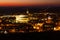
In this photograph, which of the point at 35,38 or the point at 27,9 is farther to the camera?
the point at 27,9

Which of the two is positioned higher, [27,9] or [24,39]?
[27,9]

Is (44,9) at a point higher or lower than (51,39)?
higher

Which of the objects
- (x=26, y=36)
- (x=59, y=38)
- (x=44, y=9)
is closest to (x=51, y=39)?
(x=59, y=38)

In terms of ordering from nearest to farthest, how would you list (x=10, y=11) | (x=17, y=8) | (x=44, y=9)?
(x=44, y=9) < (x=10, y=11) < (x=17, y=8)

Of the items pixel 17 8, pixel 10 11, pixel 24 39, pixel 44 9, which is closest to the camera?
pixel 24 39

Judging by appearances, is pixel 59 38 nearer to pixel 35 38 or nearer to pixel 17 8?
pixel 35 38

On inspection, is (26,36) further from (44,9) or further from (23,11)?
(23,11)

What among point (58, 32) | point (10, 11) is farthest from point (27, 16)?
point (58, 32)

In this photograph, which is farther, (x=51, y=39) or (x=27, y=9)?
(x=27, y=9)

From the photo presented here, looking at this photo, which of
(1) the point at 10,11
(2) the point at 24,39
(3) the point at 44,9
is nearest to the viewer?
(2) the point at 24,39
